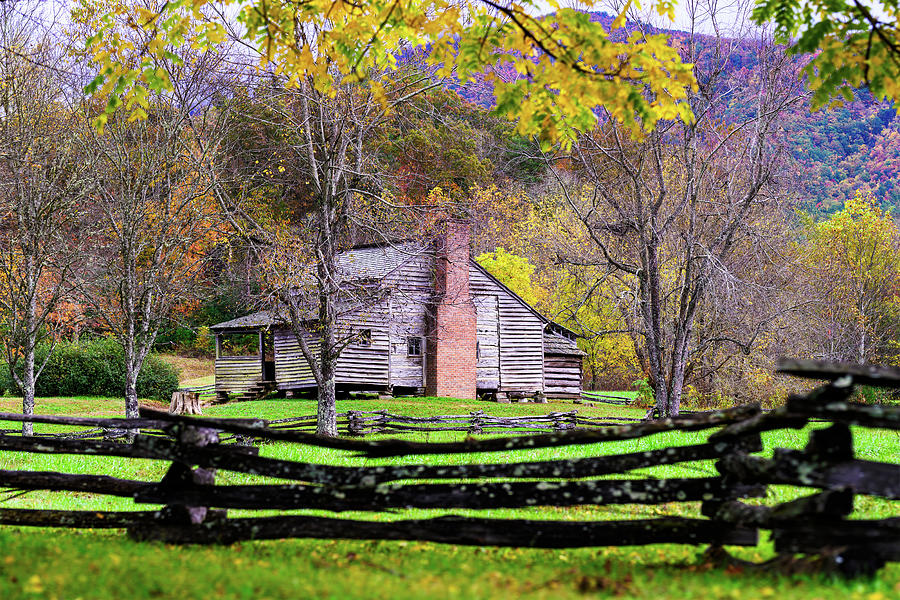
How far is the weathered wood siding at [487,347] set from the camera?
34.8 meters

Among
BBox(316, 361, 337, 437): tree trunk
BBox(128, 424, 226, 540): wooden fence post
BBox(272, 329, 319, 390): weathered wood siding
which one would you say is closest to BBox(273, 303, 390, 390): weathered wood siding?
BBox(272, 329, 319, 390): weathered wood siding

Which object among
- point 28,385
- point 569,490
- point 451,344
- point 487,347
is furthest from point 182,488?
point 487,347

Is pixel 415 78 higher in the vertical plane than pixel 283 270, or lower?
higher

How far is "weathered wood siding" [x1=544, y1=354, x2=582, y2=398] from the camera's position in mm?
37494

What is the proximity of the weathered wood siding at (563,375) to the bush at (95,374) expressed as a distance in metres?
18.0

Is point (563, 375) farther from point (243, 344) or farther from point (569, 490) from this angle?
point (569, 490)

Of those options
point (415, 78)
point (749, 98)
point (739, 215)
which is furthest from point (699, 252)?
point (415, 78)

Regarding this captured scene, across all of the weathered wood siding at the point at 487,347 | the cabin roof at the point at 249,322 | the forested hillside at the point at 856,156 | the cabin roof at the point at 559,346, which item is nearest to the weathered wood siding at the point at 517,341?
the weathered wood siding at the point at 487,347

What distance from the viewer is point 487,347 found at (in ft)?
114

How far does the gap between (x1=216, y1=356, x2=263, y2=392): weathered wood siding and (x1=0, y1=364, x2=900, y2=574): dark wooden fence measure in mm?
27999

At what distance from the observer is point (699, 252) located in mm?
20000

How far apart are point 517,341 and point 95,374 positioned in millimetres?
19288

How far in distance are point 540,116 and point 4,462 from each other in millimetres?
13175

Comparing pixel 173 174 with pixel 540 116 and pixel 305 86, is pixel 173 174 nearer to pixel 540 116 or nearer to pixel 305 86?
pixel 305 86
